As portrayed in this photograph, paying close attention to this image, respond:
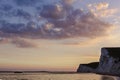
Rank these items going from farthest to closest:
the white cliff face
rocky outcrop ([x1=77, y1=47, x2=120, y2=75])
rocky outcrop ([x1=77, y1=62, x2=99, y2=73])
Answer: rocky outcrop ([x1=77, y1=62, x2=99, y2=73]) → rocky outcrop ([x1=77, y1=47, x2=120, y2=75]) → the white cliff face

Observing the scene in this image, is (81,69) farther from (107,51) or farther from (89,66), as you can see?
(107,51)

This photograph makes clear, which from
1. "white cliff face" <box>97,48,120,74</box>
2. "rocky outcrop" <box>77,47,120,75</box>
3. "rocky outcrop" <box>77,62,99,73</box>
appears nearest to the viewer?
"white cliff face" <box>97,48,120,74</box>

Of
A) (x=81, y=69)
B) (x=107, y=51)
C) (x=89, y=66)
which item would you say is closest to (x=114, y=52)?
(x=107, y=51)

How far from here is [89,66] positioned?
17188 centimetres

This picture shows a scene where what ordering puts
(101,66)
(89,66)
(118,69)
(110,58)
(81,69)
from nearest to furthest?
(118,69), (110,58), (101,66), (89,66), (81,69)

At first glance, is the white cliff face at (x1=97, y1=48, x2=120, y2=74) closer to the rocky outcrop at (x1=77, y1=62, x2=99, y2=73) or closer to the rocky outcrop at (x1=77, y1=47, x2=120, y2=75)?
the rocky outcrop at (x1=77, y1=47, x2=120, y2=75)

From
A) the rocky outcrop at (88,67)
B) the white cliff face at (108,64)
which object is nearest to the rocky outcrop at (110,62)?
the white cliff face at (108,64)

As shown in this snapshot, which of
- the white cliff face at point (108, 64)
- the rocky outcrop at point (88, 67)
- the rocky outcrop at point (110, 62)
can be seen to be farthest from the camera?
the rocky outcrop at point (88, 67)

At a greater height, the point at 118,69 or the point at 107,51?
the point at 107,51

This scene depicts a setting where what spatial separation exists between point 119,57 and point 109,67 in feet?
19.7

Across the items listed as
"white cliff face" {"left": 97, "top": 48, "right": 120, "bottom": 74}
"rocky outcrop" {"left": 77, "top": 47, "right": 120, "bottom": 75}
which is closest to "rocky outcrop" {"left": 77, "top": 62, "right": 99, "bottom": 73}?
"rocky outcrop" {"left": 77, "top": 47, "right": 120, "bottom": 75}

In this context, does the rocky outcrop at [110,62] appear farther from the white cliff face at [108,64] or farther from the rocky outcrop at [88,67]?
the rocky outcrop at [88,67]

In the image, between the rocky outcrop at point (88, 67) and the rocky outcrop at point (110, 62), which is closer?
the rocky outcrop at point (110, 62)

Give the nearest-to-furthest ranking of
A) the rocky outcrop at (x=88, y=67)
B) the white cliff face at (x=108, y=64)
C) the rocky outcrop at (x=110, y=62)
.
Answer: the white cliff face at (x=108, y=64), the rocky outcrop at (x=110, y=62), the rocky outcrop at (x=88, y=67)
